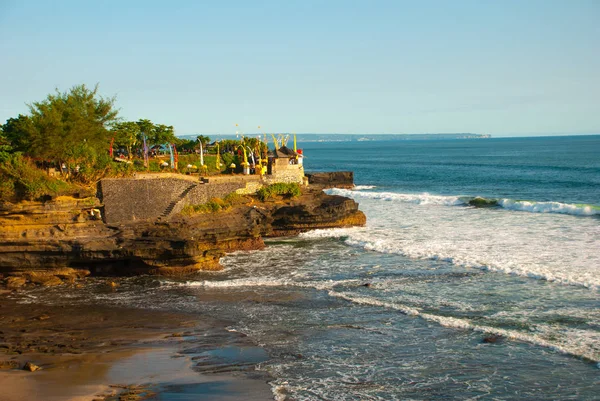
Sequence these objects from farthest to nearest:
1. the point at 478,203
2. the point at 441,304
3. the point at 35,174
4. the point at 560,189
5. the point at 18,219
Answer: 1. the point at 560,189
2. the point at 478,203
3. the point at 35,174
4. the point at 18,219
5. the point at 441,304

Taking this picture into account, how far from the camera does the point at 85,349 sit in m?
15.4

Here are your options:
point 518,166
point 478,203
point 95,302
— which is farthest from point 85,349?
point 518,166

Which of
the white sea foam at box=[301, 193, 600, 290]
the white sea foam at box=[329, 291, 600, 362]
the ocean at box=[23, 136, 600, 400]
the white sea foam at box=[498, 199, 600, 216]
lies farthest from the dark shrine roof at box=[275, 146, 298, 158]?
the white sea foam at box=[329, 291, 600, 362]

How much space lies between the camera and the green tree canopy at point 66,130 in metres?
28.8

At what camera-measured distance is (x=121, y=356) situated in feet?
48.7

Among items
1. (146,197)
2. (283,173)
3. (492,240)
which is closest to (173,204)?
(146,197)

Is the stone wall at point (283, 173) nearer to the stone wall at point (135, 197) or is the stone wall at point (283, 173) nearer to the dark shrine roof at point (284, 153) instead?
the dark shrine roof at point (284, 153)

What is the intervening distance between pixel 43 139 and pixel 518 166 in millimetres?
66529

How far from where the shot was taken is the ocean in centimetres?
1344

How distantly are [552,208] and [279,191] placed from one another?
1719 cm

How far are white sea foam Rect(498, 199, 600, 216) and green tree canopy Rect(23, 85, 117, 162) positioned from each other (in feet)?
85.0

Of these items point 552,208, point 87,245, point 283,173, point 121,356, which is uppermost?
point 283,173

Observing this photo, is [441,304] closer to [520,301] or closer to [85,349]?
[520,301]

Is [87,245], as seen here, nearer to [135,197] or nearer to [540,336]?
[135,197]
